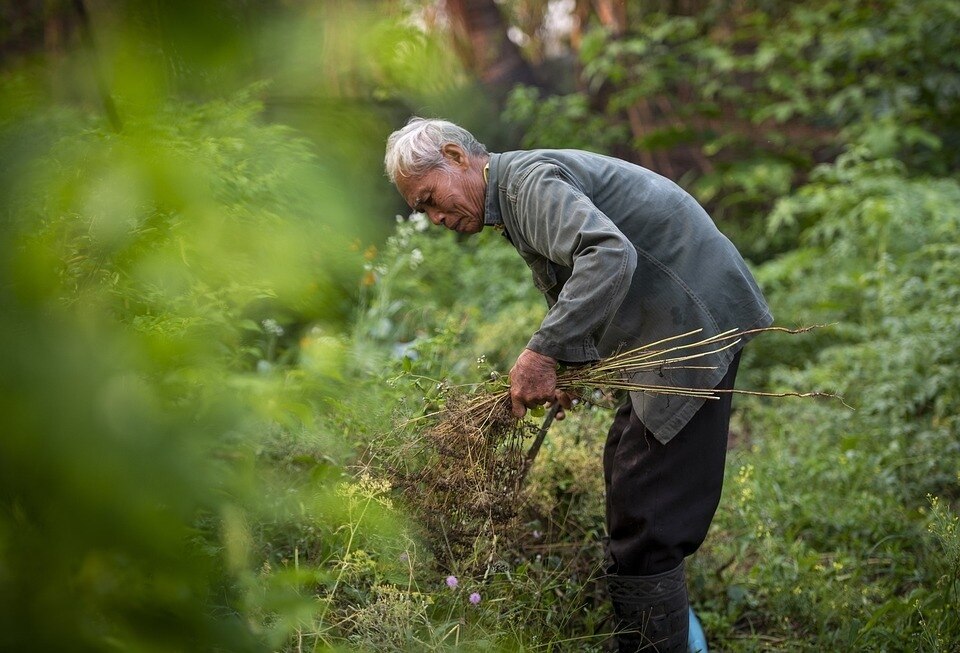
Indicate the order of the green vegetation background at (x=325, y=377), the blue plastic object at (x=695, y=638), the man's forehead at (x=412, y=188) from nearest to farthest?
1. the green vegetation background at (x=325, y=377)
2. the man's forehead at (x=412, y=188)
3. the blue plastic object at (x=695, y=638)

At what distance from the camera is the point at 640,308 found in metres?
2.46

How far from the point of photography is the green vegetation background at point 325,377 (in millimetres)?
701

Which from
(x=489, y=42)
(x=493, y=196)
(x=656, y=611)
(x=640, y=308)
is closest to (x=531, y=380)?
(x=640, y=308)

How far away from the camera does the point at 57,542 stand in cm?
68

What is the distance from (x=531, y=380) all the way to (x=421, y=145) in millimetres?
738

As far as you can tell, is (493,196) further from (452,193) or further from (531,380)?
(531,380)

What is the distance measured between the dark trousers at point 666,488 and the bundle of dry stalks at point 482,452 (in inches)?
6.4

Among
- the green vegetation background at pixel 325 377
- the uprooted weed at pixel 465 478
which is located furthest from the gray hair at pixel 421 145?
the uprooted weed at pixel 465 478

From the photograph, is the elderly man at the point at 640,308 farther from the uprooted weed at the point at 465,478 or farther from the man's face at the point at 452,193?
the uprooted weed at the point at 465,478

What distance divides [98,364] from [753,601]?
109 inches

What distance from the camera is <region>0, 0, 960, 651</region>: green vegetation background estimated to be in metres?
0.70

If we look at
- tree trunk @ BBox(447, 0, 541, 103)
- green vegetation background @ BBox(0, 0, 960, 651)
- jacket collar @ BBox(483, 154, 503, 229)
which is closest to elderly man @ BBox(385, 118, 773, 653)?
jacket collar @ BBox(483, 154, 503, 229)

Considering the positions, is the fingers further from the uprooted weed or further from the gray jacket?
the gray jacket

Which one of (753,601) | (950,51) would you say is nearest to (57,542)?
(753,601)
